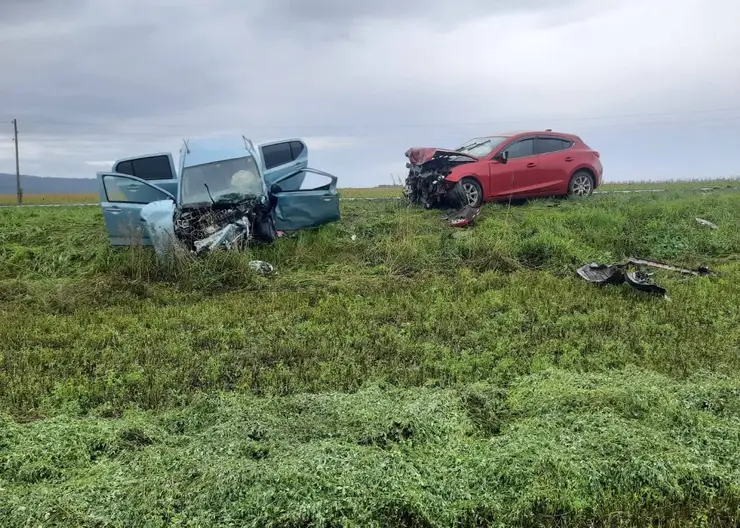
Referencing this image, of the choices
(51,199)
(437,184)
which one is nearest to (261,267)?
(437,184)

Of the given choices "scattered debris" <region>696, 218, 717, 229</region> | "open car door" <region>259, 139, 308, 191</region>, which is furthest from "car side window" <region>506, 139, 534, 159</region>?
"open car door" <region>259, 139, 308, 191</region>

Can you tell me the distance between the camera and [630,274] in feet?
26.5

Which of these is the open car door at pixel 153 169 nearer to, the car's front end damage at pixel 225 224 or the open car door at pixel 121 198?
the open car door at pixel 121 198

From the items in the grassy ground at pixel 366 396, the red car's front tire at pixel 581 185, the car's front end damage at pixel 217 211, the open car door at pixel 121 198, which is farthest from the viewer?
the red car's front tire at pixel 581 185

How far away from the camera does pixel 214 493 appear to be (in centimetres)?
342

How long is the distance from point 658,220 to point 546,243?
3340mm

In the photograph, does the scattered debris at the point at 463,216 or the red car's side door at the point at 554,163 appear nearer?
the scattered debris at the point at 463,216

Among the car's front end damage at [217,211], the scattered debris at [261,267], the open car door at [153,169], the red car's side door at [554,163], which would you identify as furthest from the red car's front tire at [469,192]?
the open car door at [153,169]

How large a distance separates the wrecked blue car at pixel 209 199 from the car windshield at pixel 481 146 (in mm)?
3752

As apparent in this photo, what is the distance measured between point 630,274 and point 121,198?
8.13 metres

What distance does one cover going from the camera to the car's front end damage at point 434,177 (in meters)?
12.7

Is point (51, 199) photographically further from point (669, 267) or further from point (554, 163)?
point (669, 267)

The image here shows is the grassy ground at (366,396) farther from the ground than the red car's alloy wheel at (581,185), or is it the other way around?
the red car's alloy wheel at (581,185)

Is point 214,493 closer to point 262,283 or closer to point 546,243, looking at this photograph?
point 262,283
